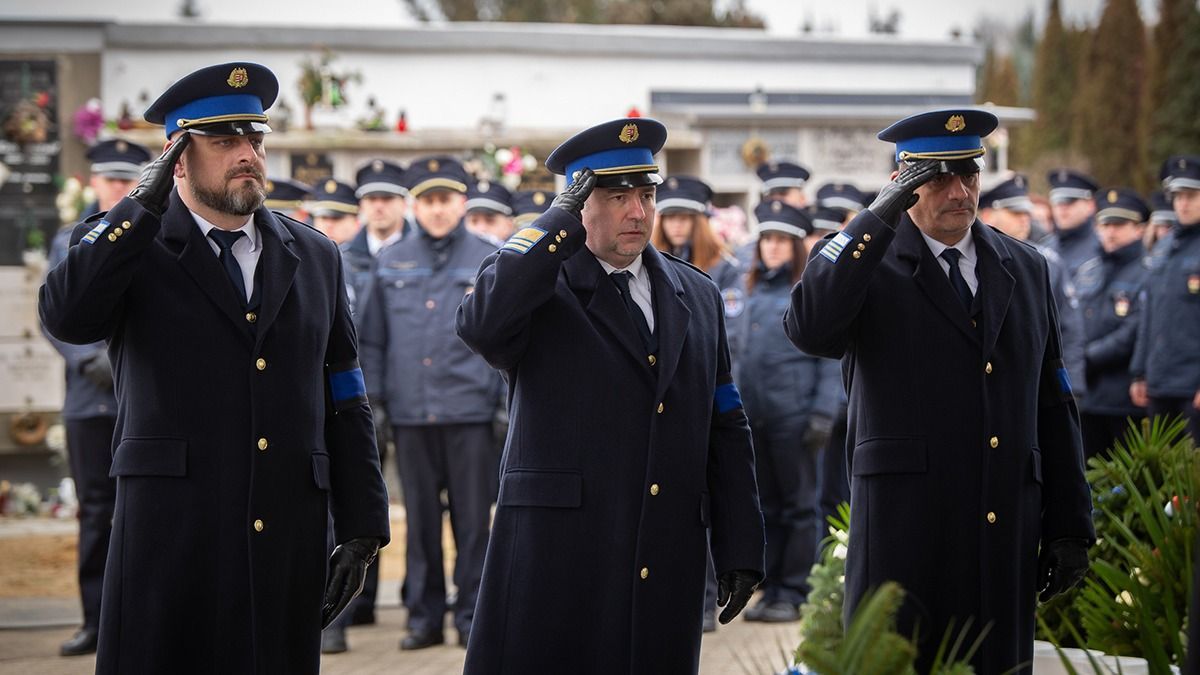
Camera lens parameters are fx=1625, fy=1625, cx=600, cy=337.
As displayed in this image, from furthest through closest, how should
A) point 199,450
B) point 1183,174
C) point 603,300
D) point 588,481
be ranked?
point 1183,174, point 603,300, point 588,481, point 199,450

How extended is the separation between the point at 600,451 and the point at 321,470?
818mm

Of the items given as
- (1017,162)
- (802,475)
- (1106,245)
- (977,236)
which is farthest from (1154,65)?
(977,236)

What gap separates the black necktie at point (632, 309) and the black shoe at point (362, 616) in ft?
16.9

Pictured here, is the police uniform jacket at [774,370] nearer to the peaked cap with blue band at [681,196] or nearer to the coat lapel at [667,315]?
the peaked cap with blue band at [681,196]

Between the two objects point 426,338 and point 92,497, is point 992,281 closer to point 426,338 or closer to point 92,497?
point 426,338

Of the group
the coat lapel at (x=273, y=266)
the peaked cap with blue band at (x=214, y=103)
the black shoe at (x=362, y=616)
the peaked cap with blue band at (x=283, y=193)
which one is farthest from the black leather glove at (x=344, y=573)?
the peaked cap with blue band at (x=283, y=193)

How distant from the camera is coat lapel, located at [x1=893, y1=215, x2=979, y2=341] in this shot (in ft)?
16.3

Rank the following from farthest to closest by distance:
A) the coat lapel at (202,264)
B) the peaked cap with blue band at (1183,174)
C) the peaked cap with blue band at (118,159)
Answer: the peaked cap with blue band at (1183,174) → the peaked cap with blue band at (118,159) → the coat lapel at (202,264)

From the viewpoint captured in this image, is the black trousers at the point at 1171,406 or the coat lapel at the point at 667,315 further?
the black trousers at the point at 1171,406

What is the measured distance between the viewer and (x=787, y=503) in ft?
32.9

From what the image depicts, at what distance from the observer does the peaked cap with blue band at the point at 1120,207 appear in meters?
11.8

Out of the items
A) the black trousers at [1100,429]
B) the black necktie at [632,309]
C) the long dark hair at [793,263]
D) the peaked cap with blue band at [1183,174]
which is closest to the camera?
the black necktie at [632,309]

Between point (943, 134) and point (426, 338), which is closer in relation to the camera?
point (943, 134)

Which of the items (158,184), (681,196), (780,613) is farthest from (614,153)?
(780,613)
